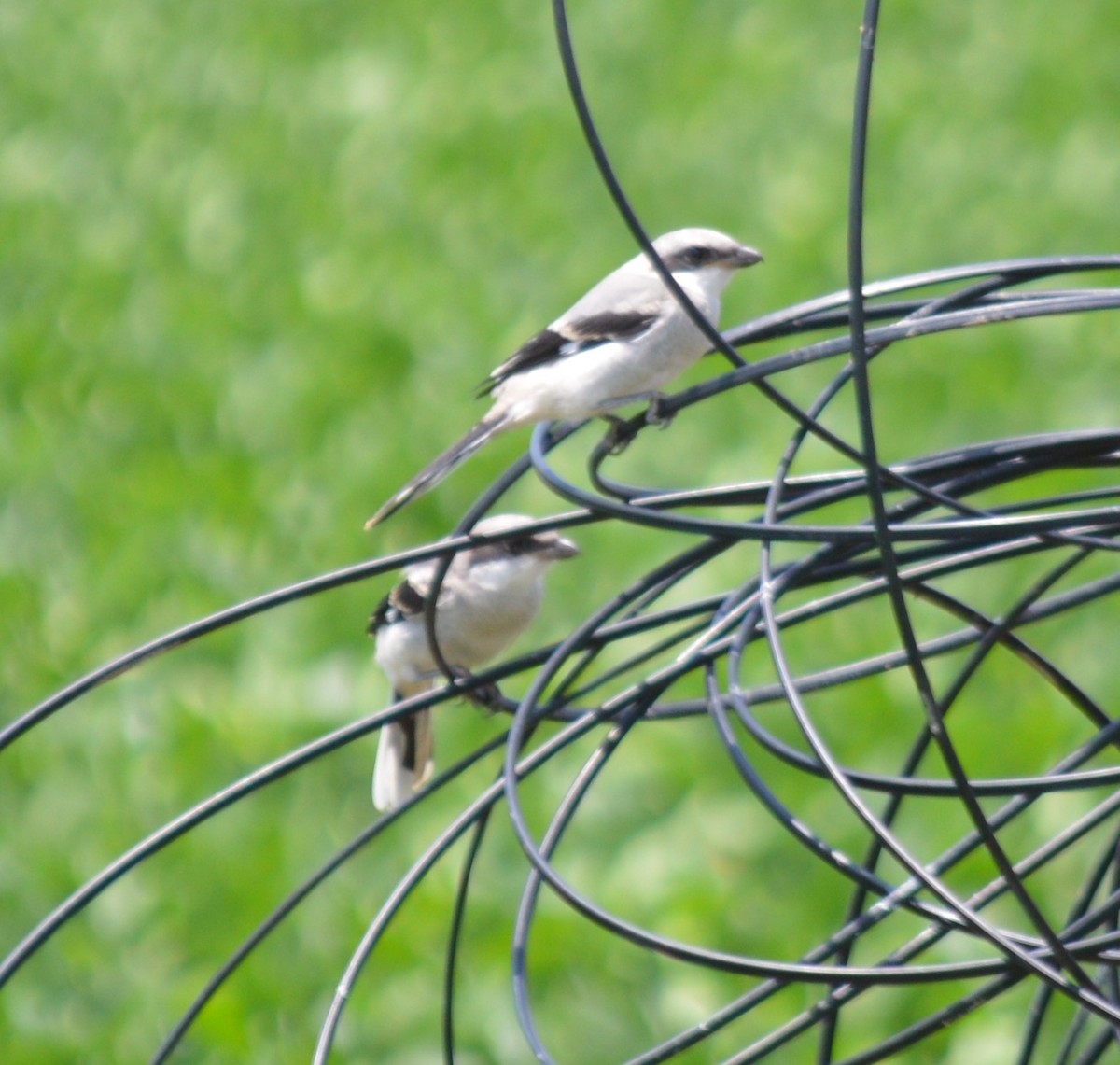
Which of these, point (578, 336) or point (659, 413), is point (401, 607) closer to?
point (578, 336)

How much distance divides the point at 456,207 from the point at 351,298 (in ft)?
2.31

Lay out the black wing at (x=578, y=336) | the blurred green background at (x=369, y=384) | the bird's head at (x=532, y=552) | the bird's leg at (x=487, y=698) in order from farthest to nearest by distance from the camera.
→ the blurred green background at (x=369, y=384)
the bird's head at (x=532, y=552)
the black wing at (x=578, y=336)
the bird's leg at (x=487, y=698)

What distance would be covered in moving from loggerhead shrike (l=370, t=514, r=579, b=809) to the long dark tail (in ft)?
0.97

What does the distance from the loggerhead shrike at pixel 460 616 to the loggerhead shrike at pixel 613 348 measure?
316mm

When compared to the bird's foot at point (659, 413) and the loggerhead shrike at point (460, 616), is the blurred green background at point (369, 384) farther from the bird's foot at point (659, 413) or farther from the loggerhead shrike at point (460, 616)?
the bird's foot at point (659, 413)

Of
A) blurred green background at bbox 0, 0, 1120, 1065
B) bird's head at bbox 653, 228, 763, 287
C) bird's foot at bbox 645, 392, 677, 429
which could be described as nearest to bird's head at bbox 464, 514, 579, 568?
bird's head at bbox 653, 228, 763, 287

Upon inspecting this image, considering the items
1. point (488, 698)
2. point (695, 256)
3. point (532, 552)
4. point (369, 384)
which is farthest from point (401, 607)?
point (369, 384)

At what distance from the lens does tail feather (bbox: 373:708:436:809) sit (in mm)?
3150

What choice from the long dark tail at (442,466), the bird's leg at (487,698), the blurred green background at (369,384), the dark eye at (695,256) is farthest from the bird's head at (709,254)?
the blurred green background at (369,384)

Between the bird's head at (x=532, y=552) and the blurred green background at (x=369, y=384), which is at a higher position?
the blurred green background at (x=369, y=384)

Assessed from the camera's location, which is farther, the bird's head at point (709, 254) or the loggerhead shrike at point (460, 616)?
the loggerhead shrike at point (460, 616)

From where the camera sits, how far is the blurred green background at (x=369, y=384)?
3.63m

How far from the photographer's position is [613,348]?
280 centimetres

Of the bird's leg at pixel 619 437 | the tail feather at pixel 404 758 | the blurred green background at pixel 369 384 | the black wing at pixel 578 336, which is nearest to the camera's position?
the bird's leg at pixel 619 437
